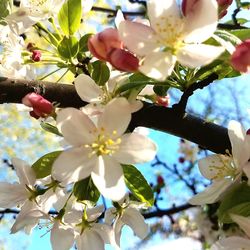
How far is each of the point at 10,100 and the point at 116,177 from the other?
0.33 m

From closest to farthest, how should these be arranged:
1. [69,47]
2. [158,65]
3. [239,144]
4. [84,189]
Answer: [158,65], [239,144], [84,189], [69,47]

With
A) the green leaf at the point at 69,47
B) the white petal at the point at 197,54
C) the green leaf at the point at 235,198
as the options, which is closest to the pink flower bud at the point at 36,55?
the green leaf at the point at 69,47

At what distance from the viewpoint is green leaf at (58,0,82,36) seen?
1.12 meters

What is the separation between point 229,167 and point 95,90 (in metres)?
0.27

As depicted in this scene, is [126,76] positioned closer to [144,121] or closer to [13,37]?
[144,121]

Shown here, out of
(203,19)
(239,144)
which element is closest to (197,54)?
(203,19)

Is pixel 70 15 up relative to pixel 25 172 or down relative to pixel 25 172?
up

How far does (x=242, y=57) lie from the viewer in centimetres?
76

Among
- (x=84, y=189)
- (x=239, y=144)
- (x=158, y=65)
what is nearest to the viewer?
(x=158, y=65)

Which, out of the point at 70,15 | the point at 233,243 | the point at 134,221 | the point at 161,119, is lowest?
the point at 134,221

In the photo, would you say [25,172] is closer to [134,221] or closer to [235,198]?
[134,221]

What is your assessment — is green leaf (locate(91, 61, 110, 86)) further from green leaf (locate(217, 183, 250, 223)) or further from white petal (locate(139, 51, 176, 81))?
green leaf (locate(217, 183, 250, 223))

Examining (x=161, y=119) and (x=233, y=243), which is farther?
(x=161, y=119)

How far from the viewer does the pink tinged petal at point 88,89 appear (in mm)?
904
